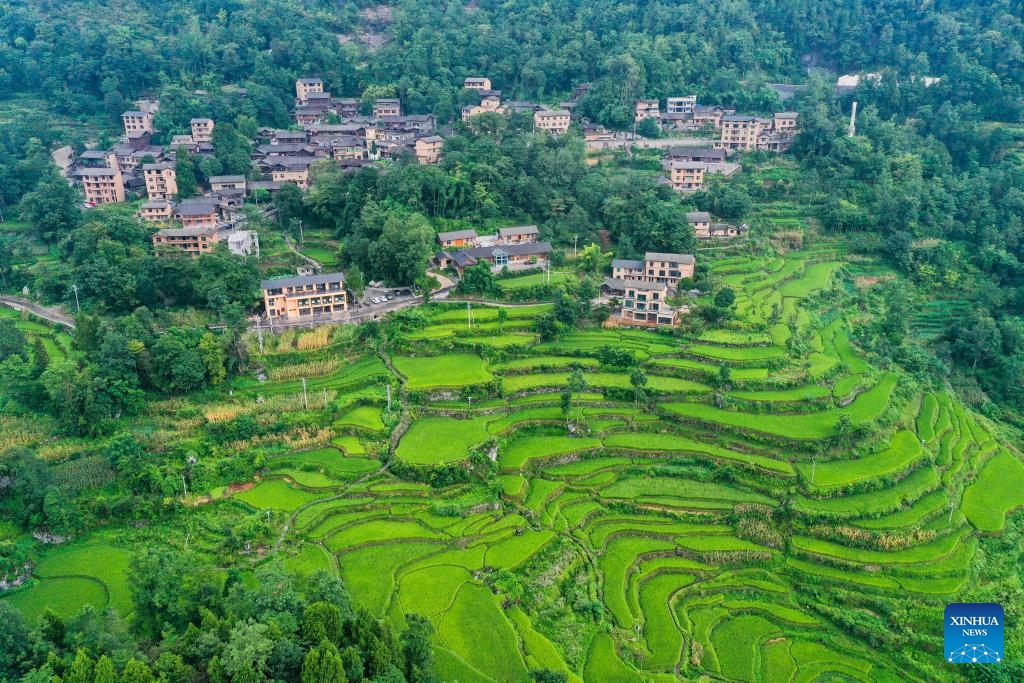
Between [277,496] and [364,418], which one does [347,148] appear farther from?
[277,496]

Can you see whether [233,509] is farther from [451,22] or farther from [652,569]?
[451,22]

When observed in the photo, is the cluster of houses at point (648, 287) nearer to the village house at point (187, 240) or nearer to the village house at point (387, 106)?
the village house at point (187, 240)

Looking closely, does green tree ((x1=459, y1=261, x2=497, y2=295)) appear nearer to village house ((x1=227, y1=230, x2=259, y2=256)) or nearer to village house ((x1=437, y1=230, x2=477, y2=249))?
village house ((x1=437, y1=230, x2=477, y2=249))

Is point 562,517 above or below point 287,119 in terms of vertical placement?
below

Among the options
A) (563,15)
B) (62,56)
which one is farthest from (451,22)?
(62,56)

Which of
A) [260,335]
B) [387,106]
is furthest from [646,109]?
[260,335]

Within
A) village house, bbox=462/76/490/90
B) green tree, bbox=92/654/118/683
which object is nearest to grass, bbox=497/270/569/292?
village house, bbox=462/76/490/90
